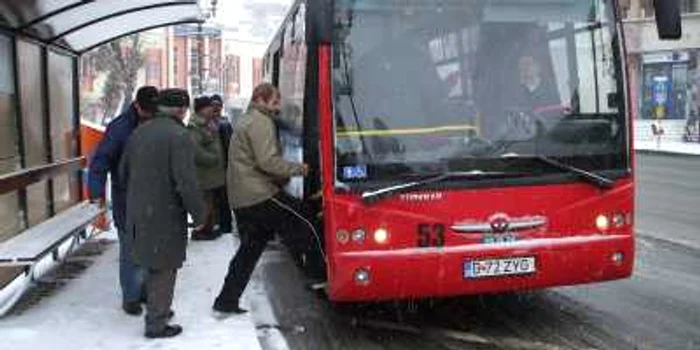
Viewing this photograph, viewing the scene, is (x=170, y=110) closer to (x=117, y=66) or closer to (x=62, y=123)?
(x=62, y=123)

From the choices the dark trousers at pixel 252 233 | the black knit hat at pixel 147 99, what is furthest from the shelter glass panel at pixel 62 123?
→ the dark trousers at pixel 252 233

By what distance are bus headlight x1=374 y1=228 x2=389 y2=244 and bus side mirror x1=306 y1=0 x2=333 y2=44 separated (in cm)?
134

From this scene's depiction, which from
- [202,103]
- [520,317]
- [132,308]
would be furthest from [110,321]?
[202,103]

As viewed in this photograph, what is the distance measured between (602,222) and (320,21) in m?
2.50

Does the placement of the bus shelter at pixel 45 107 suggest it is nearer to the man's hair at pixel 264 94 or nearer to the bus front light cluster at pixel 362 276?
the man's hair at pixel 264 94

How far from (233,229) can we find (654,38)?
127 feet

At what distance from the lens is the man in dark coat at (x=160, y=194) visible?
7000 mm

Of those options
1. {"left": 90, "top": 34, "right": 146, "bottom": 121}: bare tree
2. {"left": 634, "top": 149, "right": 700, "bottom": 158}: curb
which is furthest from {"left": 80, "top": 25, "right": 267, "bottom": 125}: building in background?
{"left": 634, "top": 149, "right": 700, "bottom": 158}: curb

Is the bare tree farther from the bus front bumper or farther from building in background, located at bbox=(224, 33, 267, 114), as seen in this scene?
the bus front bumper

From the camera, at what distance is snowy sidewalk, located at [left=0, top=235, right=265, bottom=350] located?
7.09m

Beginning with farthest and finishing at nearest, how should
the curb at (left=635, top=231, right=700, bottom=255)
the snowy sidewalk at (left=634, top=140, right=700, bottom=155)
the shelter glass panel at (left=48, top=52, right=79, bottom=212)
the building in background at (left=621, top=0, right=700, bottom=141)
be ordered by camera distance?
1. the building in background at (left=621, top=0, right=700, bottom=141)
2. the snowy sidewalk at (left=634, top=140, right=700, bottom=155)
3. the shelter glass panel at (left=48, top=52, right=79, bottom=212)
4. the curb at (left=635, top=231, right=700, bottom=255)

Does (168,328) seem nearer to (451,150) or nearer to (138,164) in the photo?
(138,164)

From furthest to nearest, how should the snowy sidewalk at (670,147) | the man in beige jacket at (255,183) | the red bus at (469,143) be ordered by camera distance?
the snowy sidewalk at (670,147)
the man in beige jacket at (255,183)
the red bus at (469,143)

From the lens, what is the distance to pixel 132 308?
26.6ft
